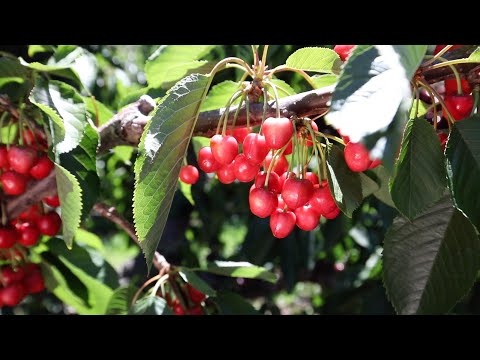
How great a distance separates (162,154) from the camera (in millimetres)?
1028

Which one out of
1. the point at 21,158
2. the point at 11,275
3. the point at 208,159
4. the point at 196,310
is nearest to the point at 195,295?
the point at 196,310

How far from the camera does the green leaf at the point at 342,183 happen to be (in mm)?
995

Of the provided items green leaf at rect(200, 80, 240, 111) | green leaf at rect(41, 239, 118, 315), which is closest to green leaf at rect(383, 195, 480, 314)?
green leaf at rect(200, 80, 240, 111)

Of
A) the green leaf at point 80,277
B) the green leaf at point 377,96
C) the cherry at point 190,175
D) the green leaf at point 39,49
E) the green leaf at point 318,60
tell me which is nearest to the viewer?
the green leaf at point 377,96

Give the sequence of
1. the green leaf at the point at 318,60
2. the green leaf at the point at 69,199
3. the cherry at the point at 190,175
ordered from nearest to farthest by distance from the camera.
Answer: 1. the green leaf at the point at 318,60
2. the green leaf at the point at 69,199
3. the cherry at the point at 190,175

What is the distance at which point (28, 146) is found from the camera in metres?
1.46

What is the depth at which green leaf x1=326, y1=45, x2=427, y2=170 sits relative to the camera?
654mm

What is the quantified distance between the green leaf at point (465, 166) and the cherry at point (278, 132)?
0.24 metres

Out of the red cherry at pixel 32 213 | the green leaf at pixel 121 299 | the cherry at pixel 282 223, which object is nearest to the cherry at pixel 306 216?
the cherry at pixel 282 223

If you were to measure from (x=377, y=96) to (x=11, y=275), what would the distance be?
1.39 metres

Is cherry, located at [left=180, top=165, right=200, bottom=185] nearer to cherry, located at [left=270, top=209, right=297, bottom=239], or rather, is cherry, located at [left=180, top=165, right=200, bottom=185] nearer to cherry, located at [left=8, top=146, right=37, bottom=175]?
cherry, located at [left=270, top=209, right=297, bottom=239]

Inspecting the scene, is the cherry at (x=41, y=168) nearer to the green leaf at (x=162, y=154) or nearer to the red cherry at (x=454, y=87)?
the green leaf at (x=162, y=154)

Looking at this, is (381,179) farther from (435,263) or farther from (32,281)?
(32,281)
